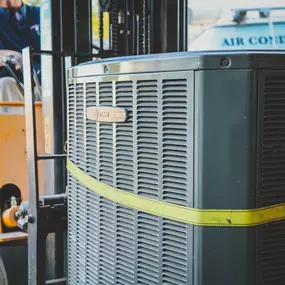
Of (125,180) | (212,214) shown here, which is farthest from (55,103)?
(212,214)

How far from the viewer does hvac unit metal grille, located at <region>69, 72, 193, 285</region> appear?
62.9 inches

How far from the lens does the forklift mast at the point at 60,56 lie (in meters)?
2.44

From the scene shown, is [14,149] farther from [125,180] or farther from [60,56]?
[125,180]

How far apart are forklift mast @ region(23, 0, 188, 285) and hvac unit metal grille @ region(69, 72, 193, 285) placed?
49cm

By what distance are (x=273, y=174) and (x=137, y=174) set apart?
1.43 feet

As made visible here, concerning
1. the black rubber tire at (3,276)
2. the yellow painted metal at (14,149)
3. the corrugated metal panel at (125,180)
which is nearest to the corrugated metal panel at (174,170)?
the corrugated metal panel at (125,180)

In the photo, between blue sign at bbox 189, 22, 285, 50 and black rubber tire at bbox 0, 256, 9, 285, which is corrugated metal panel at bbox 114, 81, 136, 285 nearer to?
black rubber tire at bbox 0, 256, 9, 285

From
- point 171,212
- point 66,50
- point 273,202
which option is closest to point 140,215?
point 171,212

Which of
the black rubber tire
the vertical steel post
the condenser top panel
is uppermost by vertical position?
the condenser top panel

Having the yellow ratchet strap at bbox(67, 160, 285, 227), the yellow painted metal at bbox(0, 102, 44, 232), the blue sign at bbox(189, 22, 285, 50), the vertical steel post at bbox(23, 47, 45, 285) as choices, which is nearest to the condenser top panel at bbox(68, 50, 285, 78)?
the yellow ratchet strap at bbox(67, 160, 285, 227)

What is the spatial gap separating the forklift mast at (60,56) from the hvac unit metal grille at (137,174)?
485 millimetres

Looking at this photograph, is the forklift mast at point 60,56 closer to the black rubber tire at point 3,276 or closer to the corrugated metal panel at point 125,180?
the black rubber tire at point 3,276

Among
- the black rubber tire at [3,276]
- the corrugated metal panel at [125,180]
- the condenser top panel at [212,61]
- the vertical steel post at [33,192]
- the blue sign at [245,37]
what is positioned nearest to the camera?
the condenser top panel at [212,61]

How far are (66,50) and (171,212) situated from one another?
1478 mm
